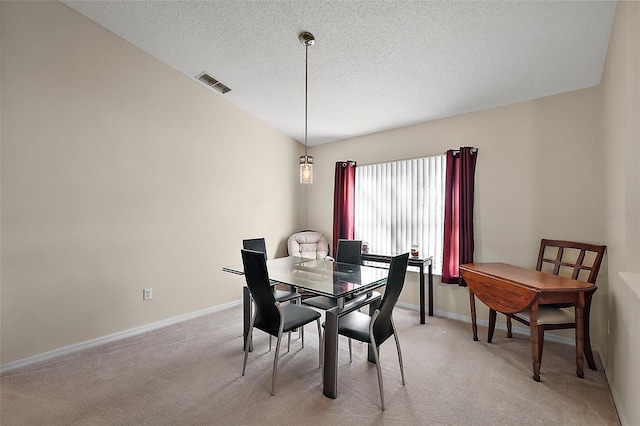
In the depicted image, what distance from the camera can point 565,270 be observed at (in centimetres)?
273

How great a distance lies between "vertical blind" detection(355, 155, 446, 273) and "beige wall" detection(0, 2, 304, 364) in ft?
6.21

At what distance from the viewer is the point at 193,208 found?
3576 mm

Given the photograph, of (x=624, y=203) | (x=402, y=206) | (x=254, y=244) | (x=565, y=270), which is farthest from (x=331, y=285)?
(x=565, y=270)

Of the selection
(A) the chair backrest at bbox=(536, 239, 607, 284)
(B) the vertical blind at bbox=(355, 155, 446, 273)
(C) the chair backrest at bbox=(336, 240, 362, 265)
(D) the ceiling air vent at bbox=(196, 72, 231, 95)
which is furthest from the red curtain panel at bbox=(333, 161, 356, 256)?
(A) the chair backrest at bbox=(536, 239, 607, 284)

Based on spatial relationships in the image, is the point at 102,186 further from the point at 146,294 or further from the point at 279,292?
the point at 279,292

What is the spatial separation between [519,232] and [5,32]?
16.4 feet

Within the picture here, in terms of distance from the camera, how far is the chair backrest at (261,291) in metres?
2.01

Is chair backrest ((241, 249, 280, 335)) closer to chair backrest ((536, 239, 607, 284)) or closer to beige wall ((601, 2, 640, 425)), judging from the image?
beige wall ((601, 2, 640, 425))

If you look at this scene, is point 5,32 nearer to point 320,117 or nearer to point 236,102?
point 236,102

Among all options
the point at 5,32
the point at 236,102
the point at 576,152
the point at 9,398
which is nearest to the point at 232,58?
the point at 236,102

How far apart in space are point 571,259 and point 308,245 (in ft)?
10.6

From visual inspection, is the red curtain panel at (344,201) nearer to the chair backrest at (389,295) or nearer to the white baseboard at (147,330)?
the white baseboard at (147,330)

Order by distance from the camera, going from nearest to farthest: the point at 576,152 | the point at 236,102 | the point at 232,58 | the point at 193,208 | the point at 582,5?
the point at 582,5 < the point at 576,152 < the point at 232,58 < the point at 193,208 < the point at 236,102

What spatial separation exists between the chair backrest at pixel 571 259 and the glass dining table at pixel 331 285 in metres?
1.68
